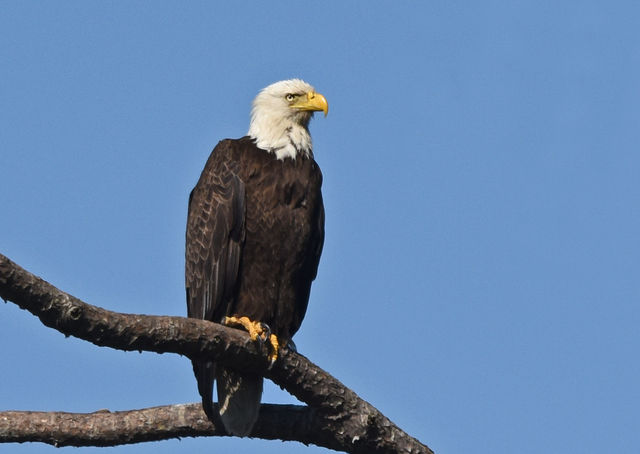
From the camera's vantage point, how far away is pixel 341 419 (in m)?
5.15

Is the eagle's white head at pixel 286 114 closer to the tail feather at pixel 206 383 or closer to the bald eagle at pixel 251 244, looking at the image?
the bald eagle at pixel 251 244

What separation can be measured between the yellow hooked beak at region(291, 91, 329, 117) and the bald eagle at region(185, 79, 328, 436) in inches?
24.2

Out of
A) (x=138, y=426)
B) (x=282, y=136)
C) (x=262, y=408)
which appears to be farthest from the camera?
(x=282, y=136)

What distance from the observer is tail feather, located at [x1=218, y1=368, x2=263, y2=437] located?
5430 mm

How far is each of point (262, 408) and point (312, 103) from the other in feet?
7.24

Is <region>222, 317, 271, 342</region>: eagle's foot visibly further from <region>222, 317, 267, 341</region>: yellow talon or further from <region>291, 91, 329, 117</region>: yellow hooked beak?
<region>291, 91, 329, 117</region>: yellow hooked beak

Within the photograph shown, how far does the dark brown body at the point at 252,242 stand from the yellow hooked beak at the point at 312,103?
706 millimetres

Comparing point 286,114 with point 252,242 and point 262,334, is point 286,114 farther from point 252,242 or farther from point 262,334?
point 262,334

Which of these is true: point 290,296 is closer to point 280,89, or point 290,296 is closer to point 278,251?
point 278,251

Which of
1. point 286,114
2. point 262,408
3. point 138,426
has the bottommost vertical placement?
point 138,426

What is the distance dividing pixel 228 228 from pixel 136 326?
5.55ft

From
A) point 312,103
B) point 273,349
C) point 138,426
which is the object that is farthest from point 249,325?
point 312,103

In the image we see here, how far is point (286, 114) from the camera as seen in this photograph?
666 cm

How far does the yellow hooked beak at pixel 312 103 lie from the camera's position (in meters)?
6.68
